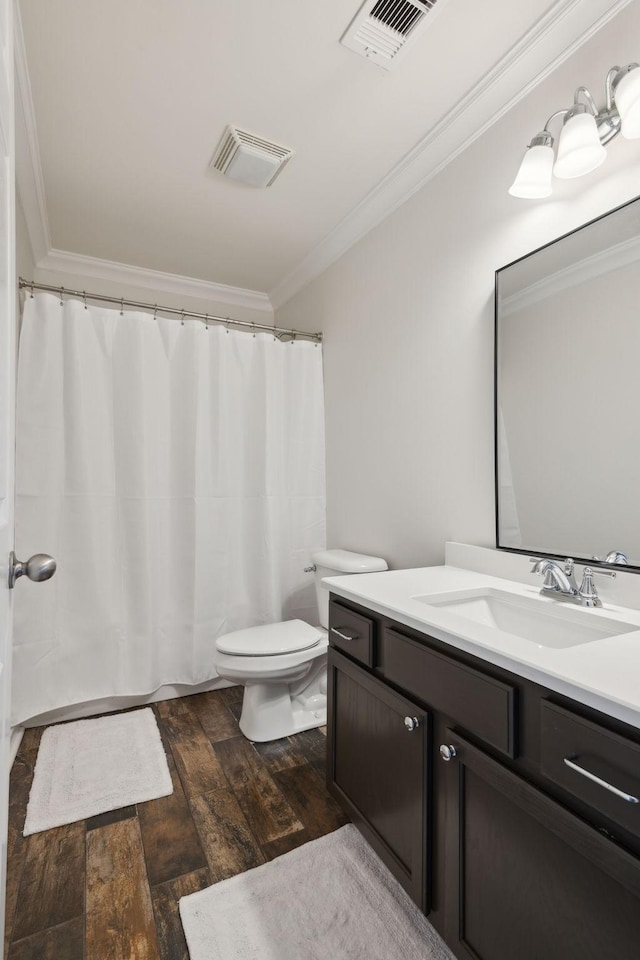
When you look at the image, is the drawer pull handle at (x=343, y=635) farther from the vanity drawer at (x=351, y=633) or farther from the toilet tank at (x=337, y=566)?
the toilet tank at (x=337, y=566)

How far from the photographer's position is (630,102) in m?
1.12

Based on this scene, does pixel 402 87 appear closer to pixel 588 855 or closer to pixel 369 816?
pixel 588 855

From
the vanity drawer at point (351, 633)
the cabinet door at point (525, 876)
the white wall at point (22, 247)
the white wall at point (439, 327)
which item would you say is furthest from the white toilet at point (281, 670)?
the white wall at point (22, 247)

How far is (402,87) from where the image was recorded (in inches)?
63.1

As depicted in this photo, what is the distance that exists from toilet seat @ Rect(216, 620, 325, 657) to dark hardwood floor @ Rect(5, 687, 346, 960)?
411 millimetres

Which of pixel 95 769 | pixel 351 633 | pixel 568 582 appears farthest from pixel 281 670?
pixel 568 582

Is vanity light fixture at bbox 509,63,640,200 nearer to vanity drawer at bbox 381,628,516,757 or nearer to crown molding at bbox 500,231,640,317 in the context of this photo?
crown molding at bbox 500,231,640,317

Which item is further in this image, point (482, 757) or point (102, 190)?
point (102, 190)

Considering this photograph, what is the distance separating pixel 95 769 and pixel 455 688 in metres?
1.57

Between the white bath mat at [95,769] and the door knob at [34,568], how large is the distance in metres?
1.23

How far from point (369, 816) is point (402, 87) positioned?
7.57 feet

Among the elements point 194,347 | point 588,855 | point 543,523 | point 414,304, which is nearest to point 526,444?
point 543,523

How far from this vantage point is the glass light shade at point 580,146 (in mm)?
1198

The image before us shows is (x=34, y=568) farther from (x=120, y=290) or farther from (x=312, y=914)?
(x=120, y=290)
